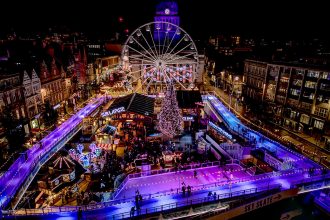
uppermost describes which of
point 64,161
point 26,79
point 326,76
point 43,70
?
point 326,76

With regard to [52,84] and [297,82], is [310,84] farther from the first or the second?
[52,84]

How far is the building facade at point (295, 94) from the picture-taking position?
129ft

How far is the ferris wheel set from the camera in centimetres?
4300

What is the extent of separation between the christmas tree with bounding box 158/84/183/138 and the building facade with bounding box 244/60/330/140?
22095mm

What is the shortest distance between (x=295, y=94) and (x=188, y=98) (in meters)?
19.5

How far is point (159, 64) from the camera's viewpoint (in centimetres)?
4297

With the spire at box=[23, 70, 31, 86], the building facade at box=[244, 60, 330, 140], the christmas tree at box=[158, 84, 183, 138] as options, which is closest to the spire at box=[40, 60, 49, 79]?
the spire at box=[23, 70, 31, 86]

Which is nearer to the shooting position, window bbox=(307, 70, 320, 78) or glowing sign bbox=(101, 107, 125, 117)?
glowing sign bbox=(101, 107, 125, 117)

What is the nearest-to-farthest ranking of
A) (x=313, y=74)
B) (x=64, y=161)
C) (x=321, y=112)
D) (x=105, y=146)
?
(x=64, y=161), (x=105, y=146), (x=321, y=112), (x=313, y=74)

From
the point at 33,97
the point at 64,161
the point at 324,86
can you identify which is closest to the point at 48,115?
the point at 33,97

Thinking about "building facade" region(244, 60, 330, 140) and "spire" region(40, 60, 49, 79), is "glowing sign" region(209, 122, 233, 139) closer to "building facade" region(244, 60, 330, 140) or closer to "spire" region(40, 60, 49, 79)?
"building facade" region(244, 60, 330, 140)

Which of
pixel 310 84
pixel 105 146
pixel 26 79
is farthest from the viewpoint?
pixel 310 84

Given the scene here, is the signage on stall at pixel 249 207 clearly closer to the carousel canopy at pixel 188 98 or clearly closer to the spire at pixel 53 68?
the carousel canopy at pixel 188 98

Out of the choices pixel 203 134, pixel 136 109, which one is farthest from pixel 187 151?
pixel 136 109
